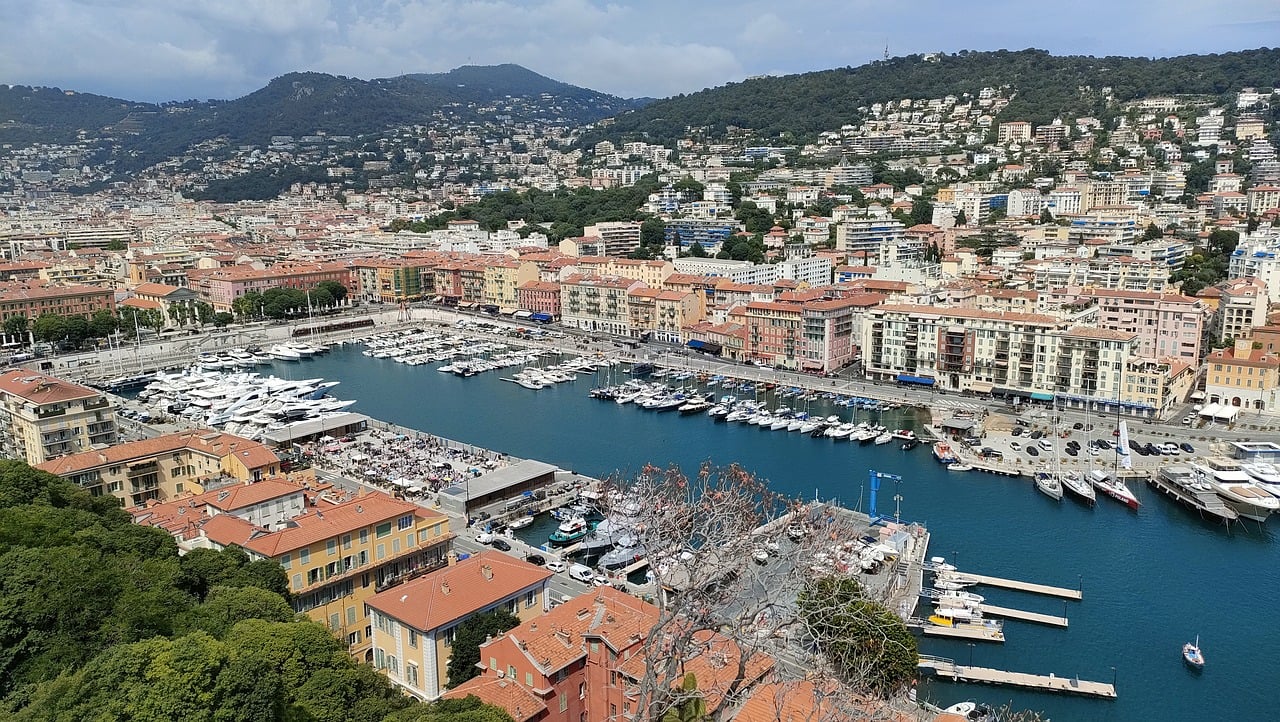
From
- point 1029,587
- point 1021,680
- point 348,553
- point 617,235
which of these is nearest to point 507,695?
point 348,553

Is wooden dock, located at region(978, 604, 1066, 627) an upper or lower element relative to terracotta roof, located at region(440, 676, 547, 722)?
lower

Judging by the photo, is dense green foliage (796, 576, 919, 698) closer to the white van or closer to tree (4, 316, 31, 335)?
the white van

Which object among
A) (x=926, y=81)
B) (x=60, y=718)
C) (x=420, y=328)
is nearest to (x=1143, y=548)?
(x=60, y=718)

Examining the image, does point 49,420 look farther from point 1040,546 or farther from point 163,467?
point 1040,546

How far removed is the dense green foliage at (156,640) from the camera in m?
7.86

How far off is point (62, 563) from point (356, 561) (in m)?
4.28

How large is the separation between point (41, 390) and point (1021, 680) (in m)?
21.6

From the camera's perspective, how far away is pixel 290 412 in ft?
95.5

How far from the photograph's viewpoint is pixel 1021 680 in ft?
45.1

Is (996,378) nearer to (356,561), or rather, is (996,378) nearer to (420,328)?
(356,561)

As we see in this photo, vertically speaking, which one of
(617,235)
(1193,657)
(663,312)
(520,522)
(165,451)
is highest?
(617,235)

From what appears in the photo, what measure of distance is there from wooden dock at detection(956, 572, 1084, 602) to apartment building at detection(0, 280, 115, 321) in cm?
4191

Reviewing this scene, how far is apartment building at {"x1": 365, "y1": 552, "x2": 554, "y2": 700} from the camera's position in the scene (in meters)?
11.9

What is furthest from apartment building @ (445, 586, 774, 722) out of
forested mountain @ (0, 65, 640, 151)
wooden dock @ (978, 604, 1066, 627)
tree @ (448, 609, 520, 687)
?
forested mountain @ (0, 65, 640, 151)
